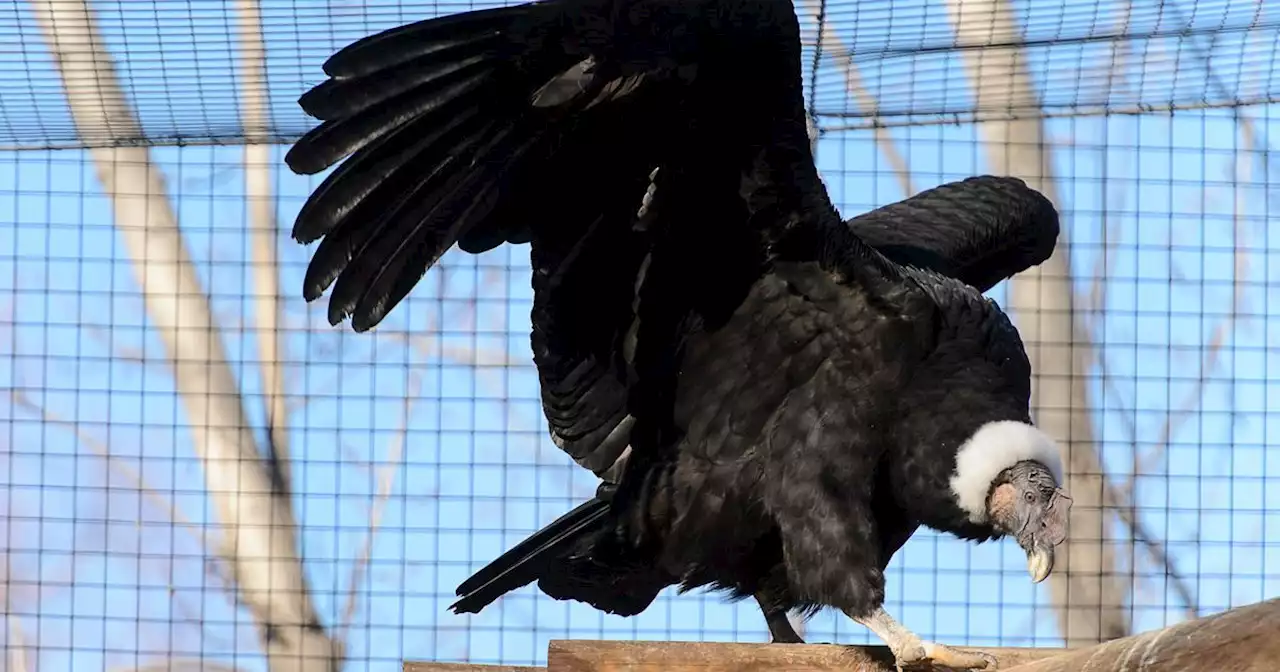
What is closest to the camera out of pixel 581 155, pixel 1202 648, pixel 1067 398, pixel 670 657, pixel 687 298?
pixel 1202 648

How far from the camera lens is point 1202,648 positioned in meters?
2.06

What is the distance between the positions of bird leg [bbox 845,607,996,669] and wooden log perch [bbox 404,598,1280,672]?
0.08ft

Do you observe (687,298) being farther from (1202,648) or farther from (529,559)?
(1202,648)

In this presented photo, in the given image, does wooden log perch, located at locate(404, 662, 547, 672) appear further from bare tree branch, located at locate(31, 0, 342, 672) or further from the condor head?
bare tree branch, located at locate(31, 0, 342, 672)

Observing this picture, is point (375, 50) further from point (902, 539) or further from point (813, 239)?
point (902, 539)

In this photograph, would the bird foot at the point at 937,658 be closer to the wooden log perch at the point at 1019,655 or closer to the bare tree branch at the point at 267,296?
the wooden log perch at the point at 1019,655

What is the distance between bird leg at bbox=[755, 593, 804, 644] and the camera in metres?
3.51

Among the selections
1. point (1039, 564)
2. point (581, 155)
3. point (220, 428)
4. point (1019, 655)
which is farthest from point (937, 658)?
point (220, 428)

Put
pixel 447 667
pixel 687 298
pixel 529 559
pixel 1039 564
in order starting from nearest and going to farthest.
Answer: pixel 447 667
pixel 1039 564
pixel 687 298
pixel 529 559

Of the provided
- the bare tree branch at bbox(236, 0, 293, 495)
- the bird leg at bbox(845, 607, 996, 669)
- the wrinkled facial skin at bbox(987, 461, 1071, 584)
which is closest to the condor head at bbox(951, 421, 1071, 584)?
the wrinkled facial skin at bbox(987, 461, 1071, 584)

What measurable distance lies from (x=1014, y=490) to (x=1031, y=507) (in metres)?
0.05

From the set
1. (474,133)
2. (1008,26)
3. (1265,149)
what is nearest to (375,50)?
(474,133)

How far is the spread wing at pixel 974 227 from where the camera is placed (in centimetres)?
403

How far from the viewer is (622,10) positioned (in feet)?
9.92
